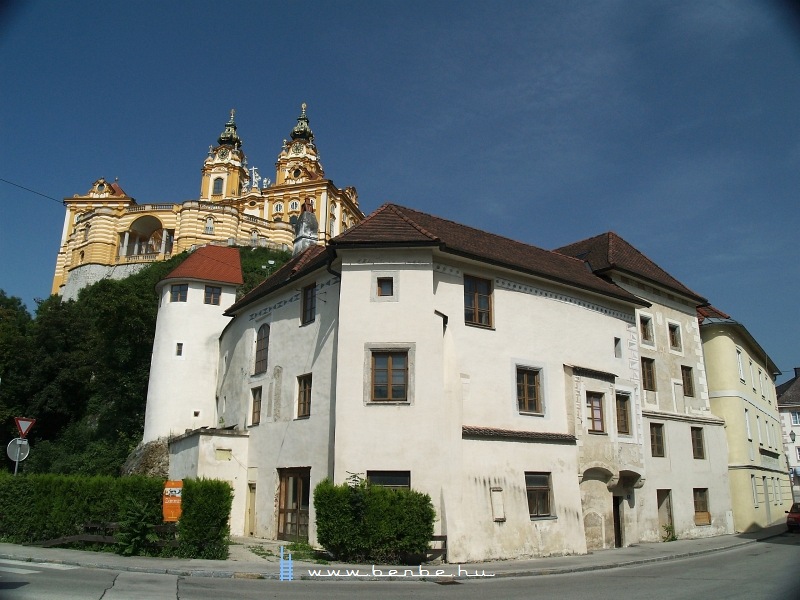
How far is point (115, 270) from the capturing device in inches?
2896

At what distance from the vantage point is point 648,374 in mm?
28047

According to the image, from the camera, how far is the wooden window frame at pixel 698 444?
2918 centimetres

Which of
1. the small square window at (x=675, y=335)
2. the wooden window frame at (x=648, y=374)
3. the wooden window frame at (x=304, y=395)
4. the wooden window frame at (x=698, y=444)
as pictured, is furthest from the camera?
the small square window at (x=675, y=335)

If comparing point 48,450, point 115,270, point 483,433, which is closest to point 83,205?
point 115,270

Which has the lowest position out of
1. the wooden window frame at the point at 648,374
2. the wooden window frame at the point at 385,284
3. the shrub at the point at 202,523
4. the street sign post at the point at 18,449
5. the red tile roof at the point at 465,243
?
the shrub at the point at 202,523

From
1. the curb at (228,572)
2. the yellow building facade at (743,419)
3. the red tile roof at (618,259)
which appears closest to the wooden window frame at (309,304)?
the curb at (228,572)

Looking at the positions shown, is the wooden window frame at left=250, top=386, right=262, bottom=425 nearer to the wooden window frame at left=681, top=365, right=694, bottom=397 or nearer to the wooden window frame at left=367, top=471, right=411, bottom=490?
the wooden window frame at left=367, top=471, right=411, bottom=490

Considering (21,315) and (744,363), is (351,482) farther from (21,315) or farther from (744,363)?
(21,315)

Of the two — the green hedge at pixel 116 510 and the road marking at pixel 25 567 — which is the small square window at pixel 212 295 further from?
the road marking at pixel 25 567

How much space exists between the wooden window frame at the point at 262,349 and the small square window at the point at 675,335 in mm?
18444

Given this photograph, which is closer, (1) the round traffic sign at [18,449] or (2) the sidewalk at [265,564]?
(2) the sidewalk at [265,564]

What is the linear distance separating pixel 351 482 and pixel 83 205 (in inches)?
3158

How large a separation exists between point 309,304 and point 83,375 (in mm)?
34312

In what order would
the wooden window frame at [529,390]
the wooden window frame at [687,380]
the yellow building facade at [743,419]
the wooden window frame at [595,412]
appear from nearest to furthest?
the wooden window frame at [529,390] < the wooden window frame at [595,412] < the wooden window frame at [687,380] < the yellow building facade at [743,419]
